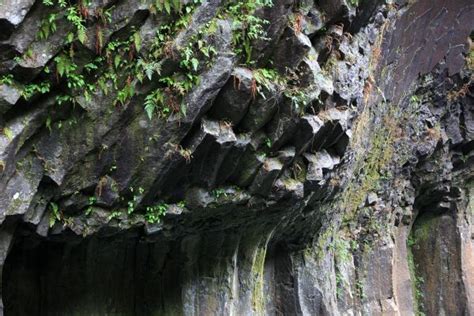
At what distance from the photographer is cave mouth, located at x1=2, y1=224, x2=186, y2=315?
552 cm

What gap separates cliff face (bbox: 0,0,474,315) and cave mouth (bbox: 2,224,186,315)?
16 mm

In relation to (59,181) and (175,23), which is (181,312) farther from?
(175,23)

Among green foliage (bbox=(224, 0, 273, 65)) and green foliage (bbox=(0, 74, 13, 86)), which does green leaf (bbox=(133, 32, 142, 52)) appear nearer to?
green foliage (bbox=(224, 0, 273, 65))

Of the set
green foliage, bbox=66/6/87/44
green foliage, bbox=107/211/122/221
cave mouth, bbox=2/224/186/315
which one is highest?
green foliage, bbox=66/6/87/44

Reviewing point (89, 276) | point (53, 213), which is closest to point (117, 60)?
point (53, 213)

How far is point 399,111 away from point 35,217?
789 cm

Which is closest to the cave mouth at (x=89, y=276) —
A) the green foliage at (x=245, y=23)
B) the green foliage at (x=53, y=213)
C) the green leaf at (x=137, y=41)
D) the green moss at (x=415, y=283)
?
the green foliage at (x=53, y=213)

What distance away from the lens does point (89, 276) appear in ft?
19.5

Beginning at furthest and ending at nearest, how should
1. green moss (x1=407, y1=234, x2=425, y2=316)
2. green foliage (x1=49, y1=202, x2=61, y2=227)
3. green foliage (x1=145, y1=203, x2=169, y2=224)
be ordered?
green moss (x1=407, y1=234, x2=425, y2=316) → green foliage (x1=145, y1=203, x2=169, y2=224) → green foliage (x1=49, y1=202, x2=61, y2=227)

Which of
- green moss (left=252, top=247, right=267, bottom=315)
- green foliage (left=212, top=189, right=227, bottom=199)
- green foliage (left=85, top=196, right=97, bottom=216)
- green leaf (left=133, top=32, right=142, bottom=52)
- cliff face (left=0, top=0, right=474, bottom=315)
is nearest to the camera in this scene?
cliff face (left=0, top=0, right=474, bottom=315)

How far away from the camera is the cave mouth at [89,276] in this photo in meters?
5.52

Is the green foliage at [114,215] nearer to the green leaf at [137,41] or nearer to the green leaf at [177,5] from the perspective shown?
the green leaf at [137,41]

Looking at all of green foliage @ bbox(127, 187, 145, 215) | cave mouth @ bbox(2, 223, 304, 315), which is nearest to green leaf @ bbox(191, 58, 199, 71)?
green foliage @ bbox(127, 187, 145, 215)

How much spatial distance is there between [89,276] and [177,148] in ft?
6.89
